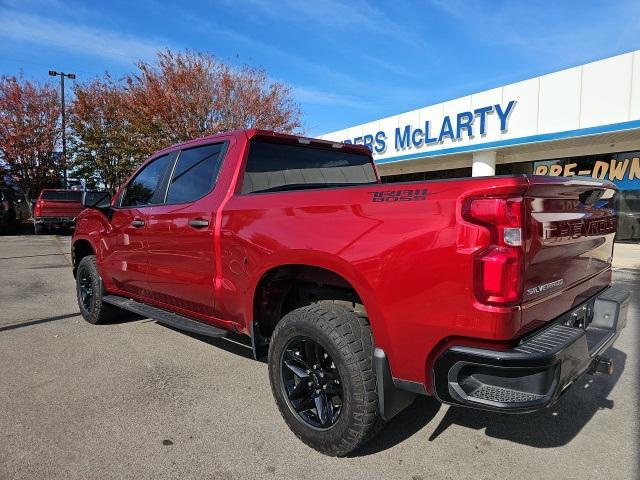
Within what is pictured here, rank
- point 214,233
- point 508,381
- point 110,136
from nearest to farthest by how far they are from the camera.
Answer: point 508,381
point 214,233
point 110,136

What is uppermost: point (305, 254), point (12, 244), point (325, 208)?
point (325, 208)

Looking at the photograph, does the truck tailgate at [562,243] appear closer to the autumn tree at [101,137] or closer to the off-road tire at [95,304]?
the off-road tire at [95,304]

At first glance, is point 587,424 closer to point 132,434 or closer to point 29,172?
point 132,434

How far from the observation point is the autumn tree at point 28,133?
989 inches

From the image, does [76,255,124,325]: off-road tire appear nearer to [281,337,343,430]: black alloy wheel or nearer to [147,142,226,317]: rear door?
[147,142,226,317]: rear door

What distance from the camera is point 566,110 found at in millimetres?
12438

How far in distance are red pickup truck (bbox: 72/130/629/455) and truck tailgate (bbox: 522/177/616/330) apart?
12mm

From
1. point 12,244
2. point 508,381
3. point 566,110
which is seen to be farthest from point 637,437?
point 12,244

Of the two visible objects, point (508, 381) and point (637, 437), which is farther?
point (637, 437)

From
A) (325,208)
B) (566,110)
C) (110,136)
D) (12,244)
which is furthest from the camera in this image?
(110,136)

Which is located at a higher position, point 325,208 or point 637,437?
point 325,208

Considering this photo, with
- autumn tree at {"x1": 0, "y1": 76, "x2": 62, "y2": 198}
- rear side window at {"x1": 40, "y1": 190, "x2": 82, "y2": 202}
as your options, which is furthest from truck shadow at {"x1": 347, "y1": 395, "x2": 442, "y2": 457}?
autumn tree at {"x1": 0, "y1": 76, "x2": 62, "y2": 198}

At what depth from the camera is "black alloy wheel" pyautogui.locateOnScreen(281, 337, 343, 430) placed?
281cm

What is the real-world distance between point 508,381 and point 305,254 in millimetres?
1269
